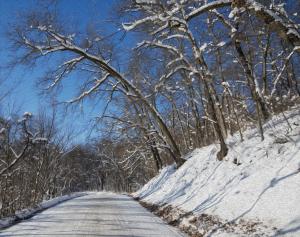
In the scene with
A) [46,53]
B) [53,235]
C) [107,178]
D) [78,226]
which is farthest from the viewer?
[107,178]

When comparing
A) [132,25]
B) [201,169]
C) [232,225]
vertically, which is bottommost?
[232,225]

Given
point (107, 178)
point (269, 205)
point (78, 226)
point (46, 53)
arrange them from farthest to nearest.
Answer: point (107, 178)
point (46, 53)
point (78, 226)
point (269, 205)

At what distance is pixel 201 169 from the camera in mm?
17984

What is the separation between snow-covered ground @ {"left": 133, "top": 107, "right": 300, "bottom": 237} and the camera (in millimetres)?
8000

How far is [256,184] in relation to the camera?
33.9ft

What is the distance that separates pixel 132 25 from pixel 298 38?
5.88 m

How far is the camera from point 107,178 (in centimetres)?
9375

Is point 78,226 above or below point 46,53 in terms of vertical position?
below

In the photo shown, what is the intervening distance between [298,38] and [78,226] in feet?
26.0

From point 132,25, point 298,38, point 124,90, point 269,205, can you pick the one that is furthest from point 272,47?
point 269,205

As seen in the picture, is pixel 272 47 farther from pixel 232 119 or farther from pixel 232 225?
pixel 232 225

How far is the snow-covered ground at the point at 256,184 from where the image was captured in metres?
8.00

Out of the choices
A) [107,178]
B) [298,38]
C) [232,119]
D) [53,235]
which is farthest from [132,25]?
[107,178]

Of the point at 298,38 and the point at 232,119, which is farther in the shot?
the point at 232,119
